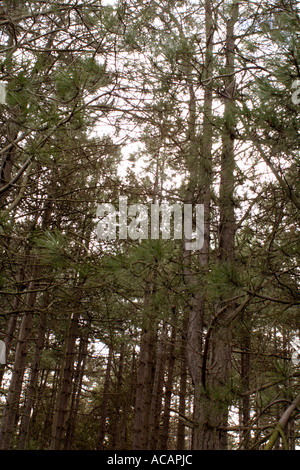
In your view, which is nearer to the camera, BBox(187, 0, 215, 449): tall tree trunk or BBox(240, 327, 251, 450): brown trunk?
BBox(240, 327, 251, 450): brown trunk

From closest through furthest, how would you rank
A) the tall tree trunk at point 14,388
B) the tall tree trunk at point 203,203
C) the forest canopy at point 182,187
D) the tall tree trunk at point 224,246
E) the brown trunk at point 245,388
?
the brown trunk at point 245,388, the forest canopy at point 182,187, the tall tree trunk at point 224,246, the tall tree trunk at point 203,203, the tall tree trunk at point 14,388

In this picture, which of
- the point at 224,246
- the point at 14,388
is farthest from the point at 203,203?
the point at 14,388

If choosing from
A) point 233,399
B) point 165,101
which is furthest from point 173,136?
point 233,399

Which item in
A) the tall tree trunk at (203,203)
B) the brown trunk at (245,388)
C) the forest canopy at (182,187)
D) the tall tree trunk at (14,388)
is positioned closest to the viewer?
the brown trunk at (245,388)

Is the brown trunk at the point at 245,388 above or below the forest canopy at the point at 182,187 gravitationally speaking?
below

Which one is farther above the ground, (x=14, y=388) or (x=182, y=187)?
(x=182, y=187)

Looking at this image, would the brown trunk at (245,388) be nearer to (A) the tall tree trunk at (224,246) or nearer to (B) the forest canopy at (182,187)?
(B) the forest canopy at (182,187)

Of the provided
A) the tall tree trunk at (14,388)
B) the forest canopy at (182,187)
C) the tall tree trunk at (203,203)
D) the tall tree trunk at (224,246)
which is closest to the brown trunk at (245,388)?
the forest canopy at (182,187)

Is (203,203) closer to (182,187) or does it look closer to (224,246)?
(182,187)

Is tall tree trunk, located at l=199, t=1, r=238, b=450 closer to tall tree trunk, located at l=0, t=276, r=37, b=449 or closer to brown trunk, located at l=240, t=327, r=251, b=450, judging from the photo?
brown trunk, located at l=240, t=327, r=251, b=450

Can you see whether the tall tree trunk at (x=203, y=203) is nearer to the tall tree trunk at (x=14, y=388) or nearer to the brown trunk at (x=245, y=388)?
the brown trunk at (x=245, y=388)

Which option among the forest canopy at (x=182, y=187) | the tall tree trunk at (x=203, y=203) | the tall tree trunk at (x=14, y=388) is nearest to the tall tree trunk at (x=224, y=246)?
the forest canopy at (x=182, y=187)

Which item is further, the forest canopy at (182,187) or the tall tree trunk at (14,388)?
the tall tree trunk at (14,388)

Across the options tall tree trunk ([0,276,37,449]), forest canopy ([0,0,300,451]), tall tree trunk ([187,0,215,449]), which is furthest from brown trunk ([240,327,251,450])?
tall tree trunk ([0,276,37,449])
